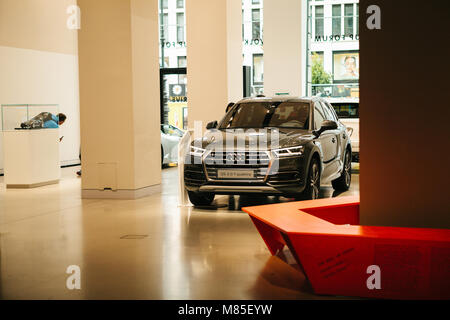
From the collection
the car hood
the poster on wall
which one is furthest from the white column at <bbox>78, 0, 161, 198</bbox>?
the poster on wall

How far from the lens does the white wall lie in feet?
54.9

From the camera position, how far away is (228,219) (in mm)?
8672

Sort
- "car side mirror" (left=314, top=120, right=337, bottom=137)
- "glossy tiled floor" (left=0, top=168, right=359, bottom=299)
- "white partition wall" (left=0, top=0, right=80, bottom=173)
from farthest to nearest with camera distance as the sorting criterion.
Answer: "white partition wall" (left=0, top=0, right=80, bottom=173) < "car side mirror" (left=314, top=120, right=337, bottom=137) < "glossy tiled floor" (left=0, top=168, right=359, bottom=299)

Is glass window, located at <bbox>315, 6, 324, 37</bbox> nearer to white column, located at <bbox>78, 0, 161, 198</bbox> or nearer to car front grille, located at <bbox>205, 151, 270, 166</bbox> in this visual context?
white column, located at <bbox>78, 0, 161, 198</bbox>

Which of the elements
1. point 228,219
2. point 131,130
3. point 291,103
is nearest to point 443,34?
point 228,219

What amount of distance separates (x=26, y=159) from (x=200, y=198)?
17.7ft

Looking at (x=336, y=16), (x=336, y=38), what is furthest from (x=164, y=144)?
(x=336, y=38)

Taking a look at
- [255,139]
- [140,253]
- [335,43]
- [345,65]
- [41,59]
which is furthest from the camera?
[345,65]

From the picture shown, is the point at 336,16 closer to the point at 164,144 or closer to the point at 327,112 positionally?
the point at 164,144

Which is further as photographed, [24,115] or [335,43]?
[335,43]

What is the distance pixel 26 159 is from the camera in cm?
1352

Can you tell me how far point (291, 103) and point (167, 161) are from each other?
7.72 metres

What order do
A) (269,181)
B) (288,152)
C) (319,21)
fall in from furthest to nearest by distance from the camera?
1. (319,21)
2. (288,152)
3. (269,181)
